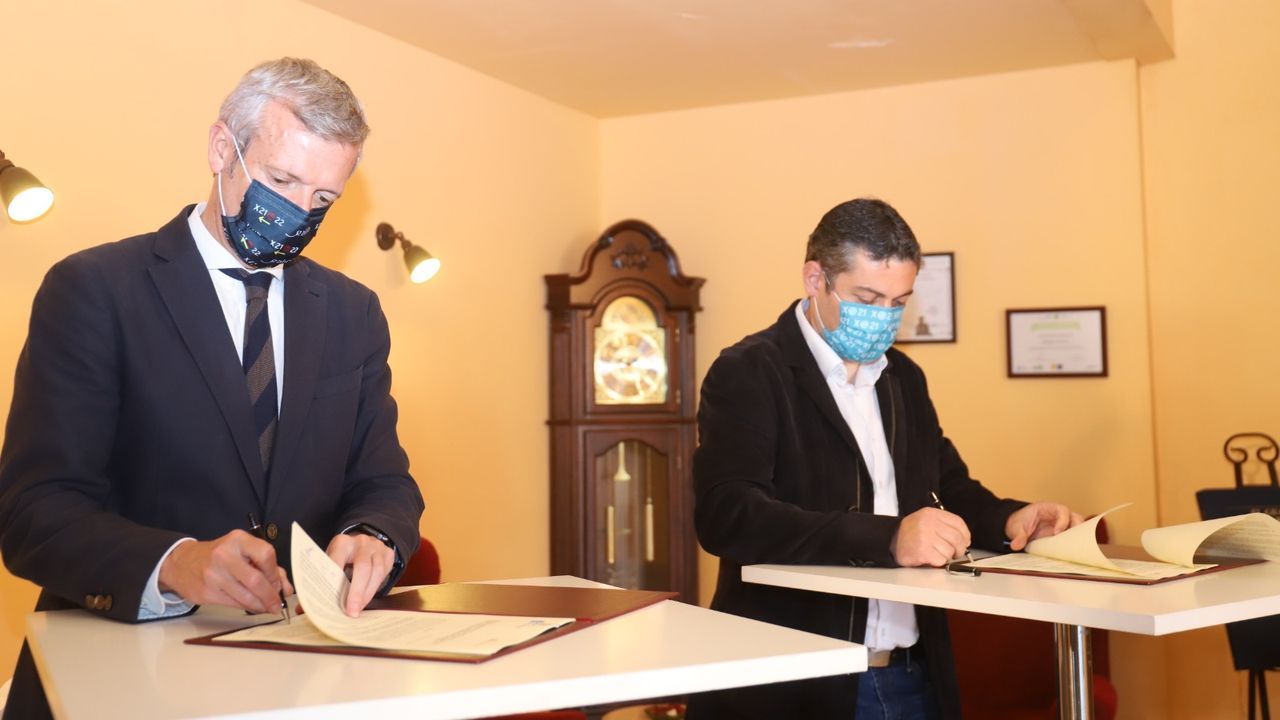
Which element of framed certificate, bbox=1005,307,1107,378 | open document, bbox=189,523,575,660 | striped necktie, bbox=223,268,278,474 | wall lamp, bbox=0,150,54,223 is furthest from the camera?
framed certificate, bbox=1005,307,1107,378

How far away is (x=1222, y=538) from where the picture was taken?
206 centimetres

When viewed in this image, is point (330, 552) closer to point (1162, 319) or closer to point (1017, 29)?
point (1017, 29)

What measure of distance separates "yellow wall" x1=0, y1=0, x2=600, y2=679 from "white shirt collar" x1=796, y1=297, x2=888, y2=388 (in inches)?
79.6

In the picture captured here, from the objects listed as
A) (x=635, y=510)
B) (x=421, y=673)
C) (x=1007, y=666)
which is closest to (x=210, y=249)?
(x=421, y=673)

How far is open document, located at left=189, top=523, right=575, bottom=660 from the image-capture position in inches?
45.7

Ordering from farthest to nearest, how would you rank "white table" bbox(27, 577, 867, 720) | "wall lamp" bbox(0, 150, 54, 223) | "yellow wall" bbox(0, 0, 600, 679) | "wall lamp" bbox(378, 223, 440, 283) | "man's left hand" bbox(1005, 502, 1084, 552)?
"wall lamp" bbox(378, 223, 440, 283) < "yellow wall" bbox(0, 0, 600, 679) < "wall lamp" bbox(0, 150, 54, 223) < "man's left hand" bbox(1005, 502, 1084, 552) < "white table" bbox(27, 577, 867, 720)

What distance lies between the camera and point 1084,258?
15.7 feet

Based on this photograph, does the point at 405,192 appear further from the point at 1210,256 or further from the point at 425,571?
the point at 1210,256

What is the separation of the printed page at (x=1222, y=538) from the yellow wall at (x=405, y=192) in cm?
269

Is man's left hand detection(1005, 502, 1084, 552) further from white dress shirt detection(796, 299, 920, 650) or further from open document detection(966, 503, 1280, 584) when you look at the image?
white dress shirt detection(796, 299, 920, 650)

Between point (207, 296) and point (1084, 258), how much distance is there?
3.98 meters

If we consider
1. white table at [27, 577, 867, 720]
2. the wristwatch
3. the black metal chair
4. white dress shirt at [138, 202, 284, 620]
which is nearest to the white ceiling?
the black metal chair

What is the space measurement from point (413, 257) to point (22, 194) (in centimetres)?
146

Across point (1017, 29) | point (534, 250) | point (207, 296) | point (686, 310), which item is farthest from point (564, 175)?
point (207, 296)
